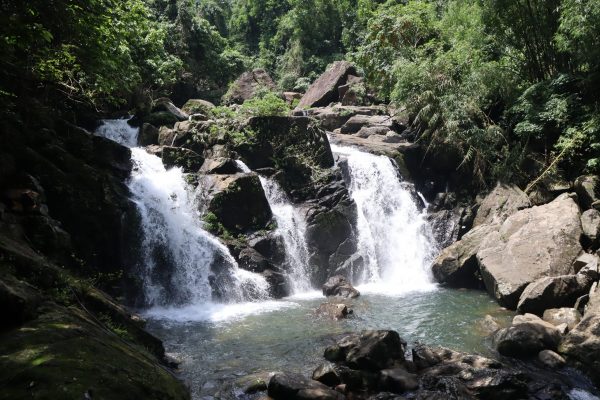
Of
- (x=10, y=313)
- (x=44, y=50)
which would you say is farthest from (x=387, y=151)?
(x=10, y=313)

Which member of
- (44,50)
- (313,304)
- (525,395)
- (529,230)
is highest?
(44,50)

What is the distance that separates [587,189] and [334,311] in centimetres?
912

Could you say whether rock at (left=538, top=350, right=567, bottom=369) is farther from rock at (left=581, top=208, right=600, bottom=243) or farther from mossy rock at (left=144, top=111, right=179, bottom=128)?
mossy rock at (left=144, top=111, right=179, bottom=128)

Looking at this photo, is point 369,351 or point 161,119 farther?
point 161,119

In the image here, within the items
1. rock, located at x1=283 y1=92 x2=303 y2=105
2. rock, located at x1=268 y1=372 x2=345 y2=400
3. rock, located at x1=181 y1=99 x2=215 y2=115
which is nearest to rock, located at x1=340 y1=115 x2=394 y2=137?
rock, located at x1=181 y1=99 x2=215 y2=115

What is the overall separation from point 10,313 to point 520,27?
62.2 feet

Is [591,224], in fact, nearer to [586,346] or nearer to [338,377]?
[586,346]

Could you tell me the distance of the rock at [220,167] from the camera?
17.3 m

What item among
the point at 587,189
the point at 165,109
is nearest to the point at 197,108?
the point at 165,109

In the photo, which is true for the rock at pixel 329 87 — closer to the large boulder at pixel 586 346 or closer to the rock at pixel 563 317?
the rock at pixel 563 317

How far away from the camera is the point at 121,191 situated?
47.5ft

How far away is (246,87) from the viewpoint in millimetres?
33844

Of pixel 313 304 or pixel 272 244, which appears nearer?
pixel 313 304

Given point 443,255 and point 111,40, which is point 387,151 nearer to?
point 443,255
